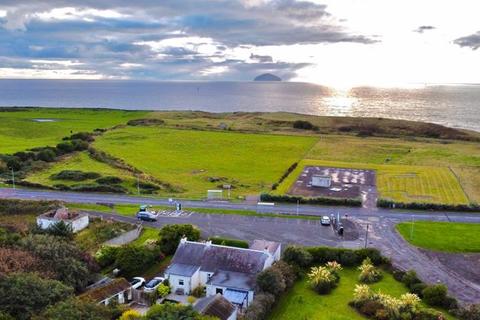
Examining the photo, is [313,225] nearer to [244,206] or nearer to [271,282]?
[244,206]

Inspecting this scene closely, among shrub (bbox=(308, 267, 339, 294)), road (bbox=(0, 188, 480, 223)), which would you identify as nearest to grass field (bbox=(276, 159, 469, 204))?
road (bbox=(0, 188, 480, 223))

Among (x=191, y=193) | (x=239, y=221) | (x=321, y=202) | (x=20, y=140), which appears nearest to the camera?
(x=239, y=221)

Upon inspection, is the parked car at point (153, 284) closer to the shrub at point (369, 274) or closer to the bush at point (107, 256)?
the bush at point (107, 256)

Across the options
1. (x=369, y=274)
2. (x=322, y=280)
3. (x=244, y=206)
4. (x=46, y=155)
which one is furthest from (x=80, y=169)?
(x=369, y=274)

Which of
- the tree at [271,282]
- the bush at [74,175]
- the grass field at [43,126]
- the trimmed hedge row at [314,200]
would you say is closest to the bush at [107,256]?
the tree at [271,282]

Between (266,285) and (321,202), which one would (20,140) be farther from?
(266,285)

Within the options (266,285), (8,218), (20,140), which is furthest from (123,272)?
(20,140)

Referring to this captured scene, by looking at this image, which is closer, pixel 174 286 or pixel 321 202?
pixel 174 286
